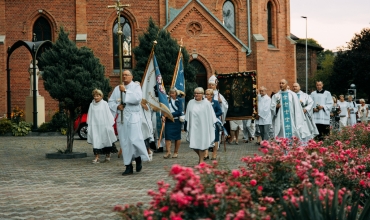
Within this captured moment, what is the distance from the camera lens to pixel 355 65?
57094mm

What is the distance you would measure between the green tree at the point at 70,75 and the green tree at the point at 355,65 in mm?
42101

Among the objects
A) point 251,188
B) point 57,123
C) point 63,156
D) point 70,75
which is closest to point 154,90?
point 70,75

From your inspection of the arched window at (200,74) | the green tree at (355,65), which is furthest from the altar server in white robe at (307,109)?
the green tree at (355,65)

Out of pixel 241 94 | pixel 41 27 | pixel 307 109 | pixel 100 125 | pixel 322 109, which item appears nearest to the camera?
pixel 100 125

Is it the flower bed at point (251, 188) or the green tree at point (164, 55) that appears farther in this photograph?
the green tree at point (164, 55)

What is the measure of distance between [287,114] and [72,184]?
241 inches

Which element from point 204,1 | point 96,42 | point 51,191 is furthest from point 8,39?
point 51,191

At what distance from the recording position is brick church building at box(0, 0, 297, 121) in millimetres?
36344

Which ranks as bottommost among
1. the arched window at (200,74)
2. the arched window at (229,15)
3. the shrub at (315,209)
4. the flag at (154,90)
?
the shrub at (315,209)

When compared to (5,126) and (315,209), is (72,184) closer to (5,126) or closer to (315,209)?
(315,209)

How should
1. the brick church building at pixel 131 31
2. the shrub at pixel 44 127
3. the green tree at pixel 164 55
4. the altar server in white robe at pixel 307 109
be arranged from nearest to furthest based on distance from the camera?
the altar server in white robe at pixel 307 109, the shrub at pixel 44 127, the green tree at pixel 164 55, the brick church building at pixel 131 31

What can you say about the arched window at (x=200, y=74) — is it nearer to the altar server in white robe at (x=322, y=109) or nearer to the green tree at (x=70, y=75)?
the altar server in white robe at (x=322, y=109)

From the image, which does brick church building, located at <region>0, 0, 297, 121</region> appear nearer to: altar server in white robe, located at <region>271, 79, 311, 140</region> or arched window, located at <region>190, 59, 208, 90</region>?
arched window, located at <region>190, 59, 208, 90</region>

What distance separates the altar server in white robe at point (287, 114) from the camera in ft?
51.2
